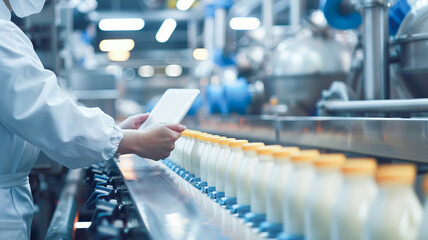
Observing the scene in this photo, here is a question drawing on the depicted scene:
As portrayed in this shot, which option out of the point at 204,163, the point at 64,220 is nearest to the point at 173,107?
the point at 204,163

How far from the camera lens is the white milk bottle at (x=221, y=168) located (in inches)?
53.0

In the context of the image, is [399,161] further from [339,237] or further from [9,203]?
[9,203]

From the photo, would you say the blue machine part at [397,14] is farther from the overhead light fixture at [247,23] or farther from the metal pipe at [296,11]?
the overhead light fixture at [247,23]

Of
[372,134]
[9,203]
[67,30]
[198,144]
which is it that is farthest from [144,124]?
[67,30]

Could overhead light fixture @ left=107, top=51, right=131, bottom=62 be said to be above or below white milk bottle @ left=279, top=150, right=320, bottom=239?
above

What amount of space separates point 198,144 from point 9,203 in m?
0.63

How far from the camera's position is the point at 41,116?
4.74 ft

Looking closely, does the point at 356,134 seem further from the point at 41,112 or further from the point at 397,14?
the point at 41,112

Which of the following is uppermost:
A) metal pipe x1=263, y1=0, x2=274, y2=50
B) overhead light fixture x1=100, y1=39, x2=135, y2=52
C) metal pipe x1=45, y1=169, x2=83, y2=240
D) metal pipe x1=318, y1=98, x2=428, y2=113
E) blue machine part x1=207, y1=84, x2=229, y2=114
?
overhead light fixture x1=100, y1=39, x2=135, y2=52

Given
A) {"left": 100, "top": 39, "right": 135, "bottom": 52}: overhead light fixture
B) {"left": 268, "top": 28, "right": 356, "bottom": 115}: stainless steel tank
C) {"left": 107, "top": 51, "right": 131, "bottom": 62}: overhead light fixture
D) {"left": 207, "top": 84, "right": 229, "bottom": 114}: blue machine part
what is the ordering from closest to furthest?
{"left": 268, "top": 28, "right": 356, "bottom": 115}: stainless steel tank → {"left": 207, "top": 84, "right": 229, "bottom": 114}: blue machine part → {"left": 107, "top": 51, "right": 131, "bottom": 62}: overhead light fixture → {"left": 100, "top": 39, "right": 135, "bottom": 52}: overhead light fixture

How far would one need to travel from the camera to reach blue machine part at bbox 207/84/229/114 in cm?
526

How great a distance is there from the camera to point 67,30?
492 centimetres

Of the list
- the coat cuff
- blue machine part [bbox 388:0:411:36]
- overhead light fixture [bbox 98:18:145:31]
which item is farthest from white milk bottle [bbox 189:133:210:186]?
overhead light fixture [bbox 98:18:145:31]

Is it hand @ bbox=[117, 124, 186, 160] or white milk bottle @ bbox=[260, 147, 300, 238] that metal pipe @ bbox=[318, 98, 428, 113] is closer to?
hand @ bbox=[117, 124, 186, 160]
